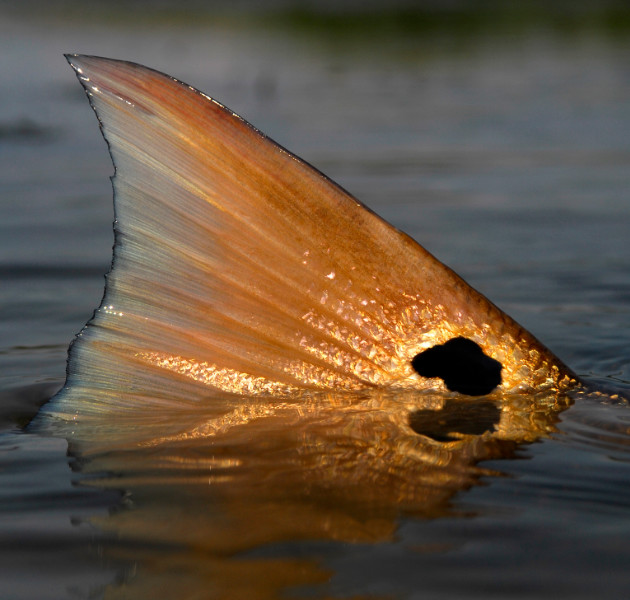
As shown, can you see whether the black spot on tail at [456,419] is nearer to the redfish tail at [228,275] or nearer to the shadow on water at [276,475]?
the shadow on water at [276,475]

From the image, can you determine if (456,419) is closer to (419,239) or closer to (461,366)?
(461,366)

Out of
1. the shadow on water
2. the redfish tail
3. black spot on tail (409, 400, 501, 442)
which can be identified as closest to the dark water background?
the shadow on water

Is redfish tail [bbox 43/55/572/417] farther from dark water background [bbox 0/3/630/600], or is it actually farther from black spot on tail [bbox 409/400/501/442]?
dark water background [bbox 0/3/630/600]

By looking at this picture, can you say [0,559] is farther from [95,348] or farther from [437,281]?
[437,281]

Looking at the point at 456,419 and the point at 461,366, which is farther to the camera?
the point at 461,366

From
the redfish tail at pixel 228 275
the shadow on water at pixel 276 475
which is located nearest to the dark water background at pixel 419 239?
the shadow on water at pixel 276 475

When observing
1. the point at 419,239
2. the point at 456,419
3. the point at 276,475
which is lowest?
the point at 276,475

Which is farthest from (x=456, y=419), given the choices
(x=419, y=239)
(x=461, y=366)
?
(x=419, y=239)
